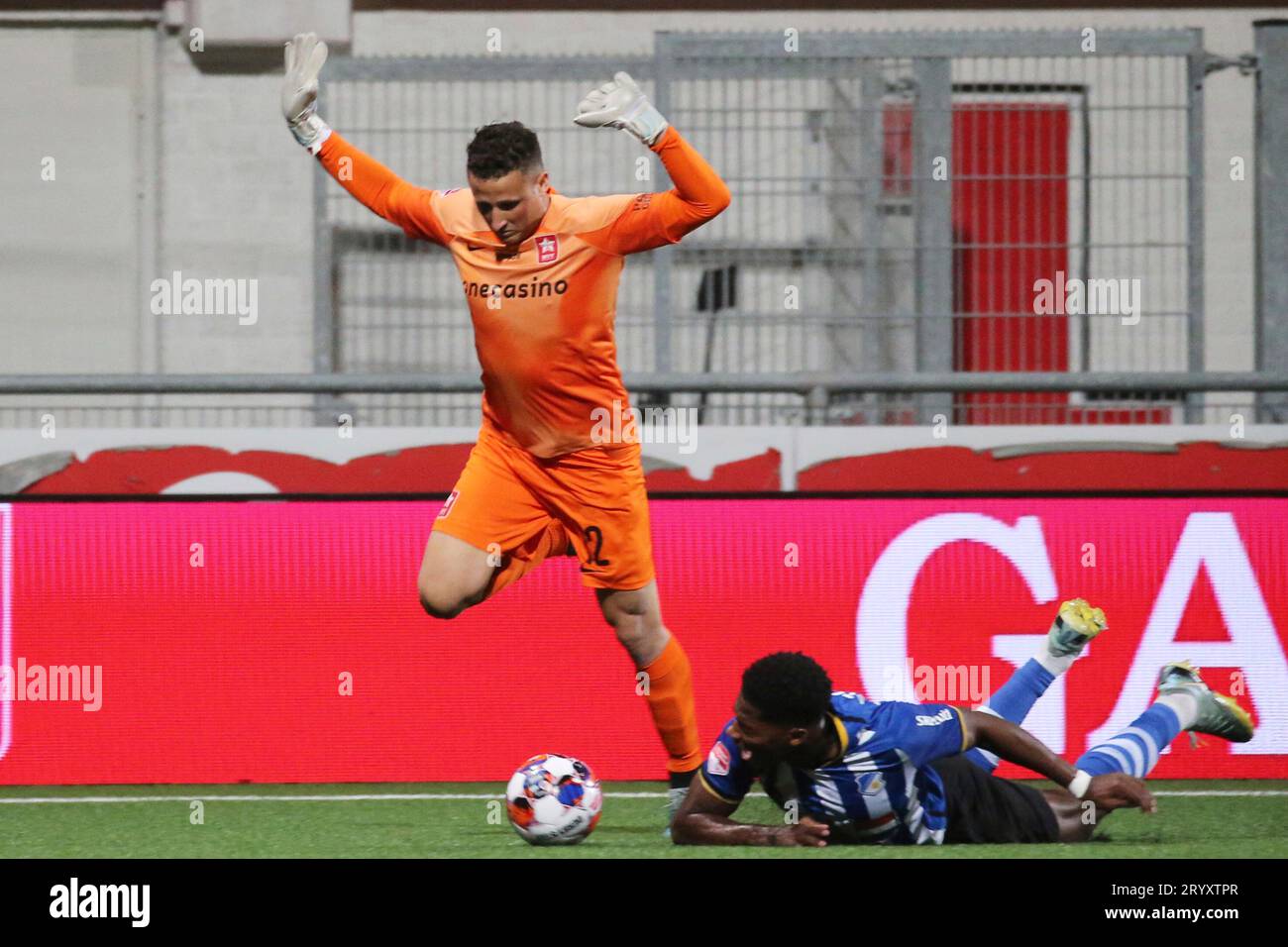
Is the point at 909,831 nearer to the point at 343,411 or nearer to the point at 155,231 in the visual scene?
the point at 343,411

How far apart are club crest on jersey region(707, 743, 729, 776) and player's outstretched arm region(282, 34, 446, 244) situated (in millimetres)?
1967

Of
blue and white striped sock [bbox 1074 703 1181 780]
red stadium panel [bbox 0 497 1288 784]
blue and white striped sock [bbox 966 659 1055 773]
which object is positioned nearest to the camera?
blue and white striped sock [bbox 1074 703 1181 780]

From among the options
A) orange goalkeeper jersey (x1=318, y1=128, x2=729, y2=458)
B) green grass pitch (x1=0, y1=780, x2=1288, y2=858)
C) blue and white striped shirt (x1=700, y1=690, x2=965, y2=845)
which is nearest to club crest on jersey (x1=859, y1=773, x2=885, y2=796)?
blue and white striped shirt (x1=700, y1=690, x2=965, y2=845)

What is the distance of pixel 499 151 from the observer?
5.86 meters

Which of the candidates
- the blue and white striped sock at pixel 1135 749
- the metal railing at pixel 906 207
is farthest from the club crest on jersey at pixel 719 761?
the metal railing at pixel 906 207

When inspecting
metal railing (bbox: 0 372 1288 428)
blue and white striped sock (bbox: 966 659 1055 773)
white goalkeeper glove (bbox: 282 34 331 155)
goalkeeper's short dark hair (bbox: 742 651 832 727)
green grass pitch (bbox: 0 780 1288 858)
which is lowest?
green grass pitch (bbox: 0 780 1288 858)

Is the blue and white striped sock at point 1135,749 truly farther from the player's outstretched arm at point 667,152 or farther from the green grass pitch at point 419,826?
the player's outstretched arm at point 667,152

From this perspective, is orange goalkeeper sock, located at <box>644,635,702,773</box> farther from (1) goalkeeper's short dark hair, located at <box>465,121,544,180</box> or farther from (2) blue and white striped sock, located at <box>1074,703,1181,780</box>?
(1) goalkeeper's short dark hair, located at <box>465,121,544,180</box>

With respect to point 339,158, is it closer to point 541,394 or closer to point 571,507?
point 541,394

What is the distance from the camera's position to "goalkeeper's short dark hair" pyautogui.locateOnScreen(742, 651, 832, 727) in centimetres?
527

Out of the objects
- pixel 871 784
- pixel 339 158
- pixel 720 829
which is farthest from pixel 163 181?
pixel 871 784
